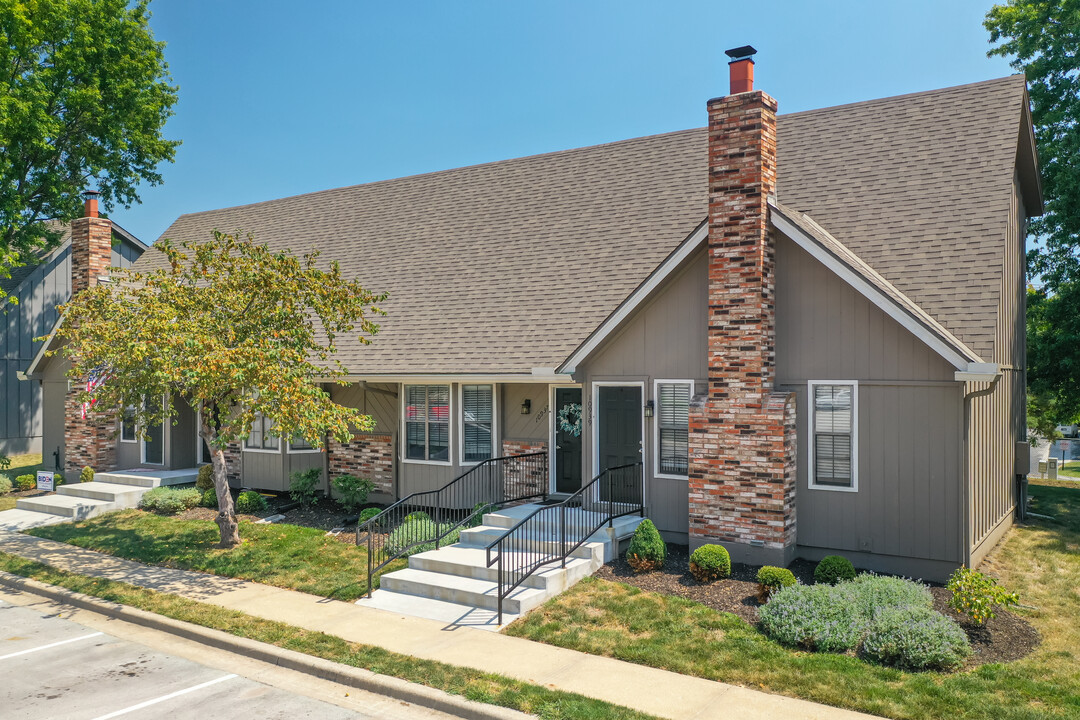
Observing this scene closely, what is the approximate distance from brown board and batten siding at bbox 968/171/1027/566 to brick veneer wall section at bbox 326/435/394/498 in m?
10.8

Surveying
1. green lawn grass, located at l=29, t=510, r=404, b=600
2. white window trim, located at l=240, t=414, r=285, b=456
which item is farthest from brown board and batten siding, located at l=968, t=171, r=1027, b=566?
white window trim, located at l=240, t=414, r=285, b=456

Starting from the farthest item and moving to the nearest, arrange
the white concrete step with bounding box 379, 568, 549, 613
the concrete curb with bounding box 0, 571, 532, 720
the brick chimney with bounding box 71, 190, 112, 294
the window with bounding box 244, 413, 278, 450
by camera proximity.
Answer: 1. the brick chimney with bounding box 71, 190, 112, 294
2. the window with bounding box 244, 413, 278, 450
3. the white concrete step with bounding box 379, 568, 549, 613
4. the concrete curb with bounding box 0, 571, 532, 720

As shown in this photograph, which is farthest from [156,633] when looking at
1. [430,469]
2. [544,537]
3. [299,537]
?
[430,469]

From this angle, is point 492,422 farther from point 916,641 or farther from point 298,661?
point 916,641

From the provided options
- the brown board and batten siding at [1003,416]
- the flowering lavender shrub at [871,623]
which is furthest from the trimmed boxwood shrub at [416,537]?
the brown board and batten siding at [1003,416]

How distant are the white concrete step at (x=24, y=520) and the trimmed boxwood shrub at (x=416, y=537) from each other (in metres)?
8.85

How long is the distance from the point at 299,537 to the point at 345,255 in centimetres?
845

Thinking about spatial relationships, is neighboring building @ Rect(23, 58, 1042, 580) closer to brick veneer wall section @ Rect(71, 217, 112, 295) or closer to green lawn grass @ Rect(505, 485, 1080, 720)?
green lawn grass @ Rect(505, 485, 1080, 720)

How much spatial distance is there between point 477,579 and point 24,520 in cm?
1193

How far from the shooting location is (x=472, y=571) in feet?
37.2

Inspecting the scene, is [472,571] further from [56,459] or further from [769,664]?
[56,459]

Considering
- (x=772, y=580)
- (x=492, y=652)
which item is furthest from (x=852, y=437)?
(x=492, y=652)

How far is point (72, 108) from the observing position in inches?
985

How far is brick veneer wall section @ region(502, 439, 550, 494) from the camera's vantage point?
14656mm
